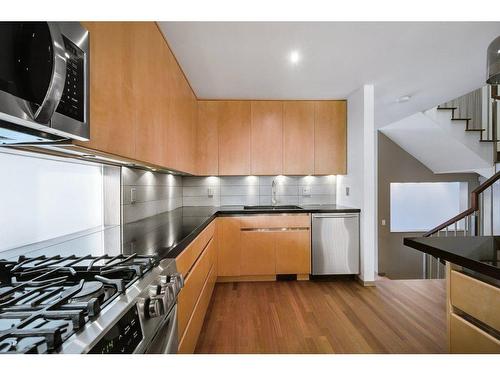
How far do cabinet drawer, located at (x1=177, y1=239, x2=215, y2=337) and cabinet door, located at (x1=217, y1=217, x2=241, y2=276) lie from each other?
916mm

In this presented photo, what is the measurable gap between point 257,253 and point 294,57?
222cm

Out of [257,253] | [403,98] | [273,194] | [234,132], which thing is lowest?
[257,253]

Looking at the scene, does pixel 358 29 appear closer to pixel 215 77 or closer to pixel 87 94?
pixel 215 77

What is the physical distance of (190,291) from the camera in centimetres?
176

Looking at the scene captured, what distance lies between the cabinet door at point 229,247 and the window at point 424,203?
4146mm

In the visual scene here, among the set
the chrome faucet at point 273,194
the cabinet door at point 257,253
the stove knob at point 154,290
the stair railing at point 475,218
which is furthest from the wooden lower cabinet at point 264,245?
the stove knob at point 154,290

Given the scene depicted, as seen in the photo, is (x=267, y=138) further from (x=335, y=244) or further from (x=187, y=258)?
(x=187, y=258)

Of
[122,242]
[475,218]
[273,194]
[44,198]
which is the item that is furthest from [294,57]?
[475,218]

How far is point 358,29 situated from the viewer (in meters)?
2.01

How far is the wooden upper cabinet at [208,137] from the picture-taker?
3.70 meters

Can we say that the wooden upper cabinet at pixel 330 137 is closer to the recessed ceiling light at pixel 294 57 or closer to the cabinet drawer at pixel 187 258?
the recessed ceiling light at pixel 294 57

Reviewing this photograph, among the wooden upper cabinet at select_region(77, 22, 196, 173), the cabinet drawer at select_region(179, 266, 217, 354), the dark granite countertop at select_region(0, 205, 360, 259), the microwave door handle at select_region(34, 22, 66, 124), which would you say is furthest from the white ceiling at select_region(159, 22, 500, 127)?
the cabinet drawer at select_region(179, 266, 217, 354)

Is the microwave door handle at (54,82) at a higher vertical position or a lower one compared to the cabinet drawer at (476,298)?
higher

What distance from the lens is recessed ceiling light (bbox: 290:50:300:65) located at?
2.38 m
